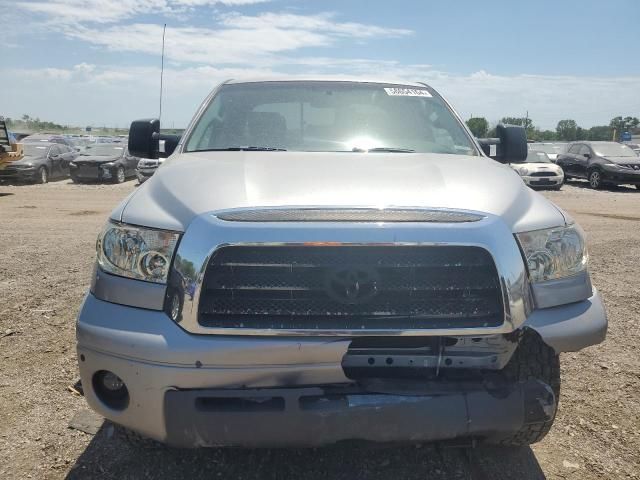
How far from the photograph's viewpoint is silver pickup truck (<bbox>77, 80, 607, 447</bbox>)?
2.26 meters

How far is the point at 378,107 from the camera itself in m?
4.08

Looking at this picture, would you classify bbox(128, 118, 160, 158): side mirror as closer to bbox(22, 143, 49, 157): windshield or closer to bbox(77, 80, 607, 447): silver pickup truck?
bbox(77, 80, 607, 447): silver pickup truck

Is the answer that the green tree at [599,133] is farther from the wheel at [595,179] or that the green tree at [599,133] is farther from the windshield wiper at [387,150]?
the windshield wiper at [387,150]

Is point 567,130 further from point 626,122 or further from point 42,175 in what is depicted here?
point 42,175

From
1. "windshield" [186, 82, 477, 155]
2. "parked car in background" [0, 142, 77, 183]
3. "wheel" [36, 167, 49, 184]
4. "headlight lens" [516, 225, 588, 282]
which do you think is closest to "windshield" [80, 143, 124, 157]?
"parked car in background" [0, 142, 77, 183]

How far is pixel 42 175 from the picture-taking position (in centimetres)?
2109

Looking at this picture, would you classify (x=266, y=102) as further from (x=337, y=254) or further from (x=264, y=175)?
(x=337, y=254)

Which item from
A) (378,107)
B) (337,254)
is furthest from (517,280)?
(378,107)

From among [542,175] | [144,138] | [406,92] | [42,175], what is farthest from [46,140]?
[406,92]

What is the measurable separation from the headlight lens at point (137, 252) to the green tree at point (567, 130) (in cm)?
7124

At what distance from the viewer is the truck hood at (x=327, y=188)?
2.46 metres

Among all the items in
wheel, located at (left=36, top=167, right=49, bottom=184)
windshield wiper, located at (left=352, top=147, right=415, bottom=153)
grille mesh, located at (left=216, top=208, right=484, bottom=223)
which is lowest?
wheel, located at (left=36, top=167, right=49, bottom=184)

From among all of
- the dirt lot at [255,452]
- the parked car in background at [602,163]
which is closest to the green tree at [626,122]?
the parked car in background at [602,163]

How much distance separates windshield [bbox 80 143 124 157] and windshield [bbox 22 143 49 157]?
1.38m
